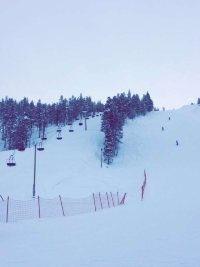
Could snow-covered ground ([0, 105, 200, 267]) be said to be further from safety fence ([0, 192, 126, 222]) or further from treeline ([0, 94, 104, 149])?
treeline ([0, 94, 104, 149])

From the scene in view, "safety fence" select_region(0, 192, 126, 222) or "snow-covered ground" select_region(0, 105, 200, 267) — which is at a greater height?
"snow-covered ground" select_region(0, 105, 200, 267)

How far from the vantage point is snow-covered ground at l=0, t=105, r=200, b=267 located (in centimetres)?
659

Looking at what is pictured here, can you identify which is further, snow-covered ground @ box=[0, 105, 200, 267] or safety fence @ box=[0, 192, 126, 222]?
safety fence @ box=[0, 192, 126, 222]

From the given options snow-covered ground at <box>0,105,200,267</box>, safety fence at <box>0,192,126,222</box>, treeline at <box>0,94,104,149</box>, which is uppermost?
treeline at <box>0,94,104,149</box>

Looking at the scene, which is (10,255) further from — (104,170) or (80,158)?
(80,158)

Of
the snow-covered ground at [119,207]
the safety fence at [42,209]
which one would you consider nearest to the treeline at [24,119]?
the snow-covered ground at [119,207]

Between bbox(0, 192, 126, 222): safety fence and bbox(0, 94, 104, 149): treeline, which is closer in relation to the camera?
bbox(0, 192, 126, 222): safety fence

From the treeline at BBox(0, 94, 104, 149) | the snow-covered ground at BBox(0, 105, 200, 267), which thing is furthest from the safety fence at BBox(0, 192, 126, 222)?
the treeline at BBox(0, 94, 104, 149)

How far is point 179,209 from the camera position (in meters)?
13.3

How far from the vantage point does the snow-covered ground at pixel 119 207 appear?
6590mm

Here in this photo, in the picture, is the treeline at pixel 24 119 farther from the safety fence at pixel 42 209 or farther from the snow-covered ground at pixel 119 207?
the safety fence at pixel 42 209

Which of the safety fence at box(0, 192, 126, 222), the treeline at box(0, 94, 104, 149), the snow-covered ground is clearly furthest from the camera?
the treeline at box(0, 94, 104, 149)

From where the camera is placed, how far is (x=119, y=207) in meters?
15.9

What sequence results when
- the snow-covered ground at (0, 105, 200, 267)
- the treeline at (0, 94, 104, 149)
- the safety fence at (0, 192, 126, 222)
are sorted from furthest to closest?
1. the treeline at (0, 94, 104, 149)
2. the safety fence at (0, 192, 126, 222)
3. the snow-covered ground at (0, 105, 200, 267)
